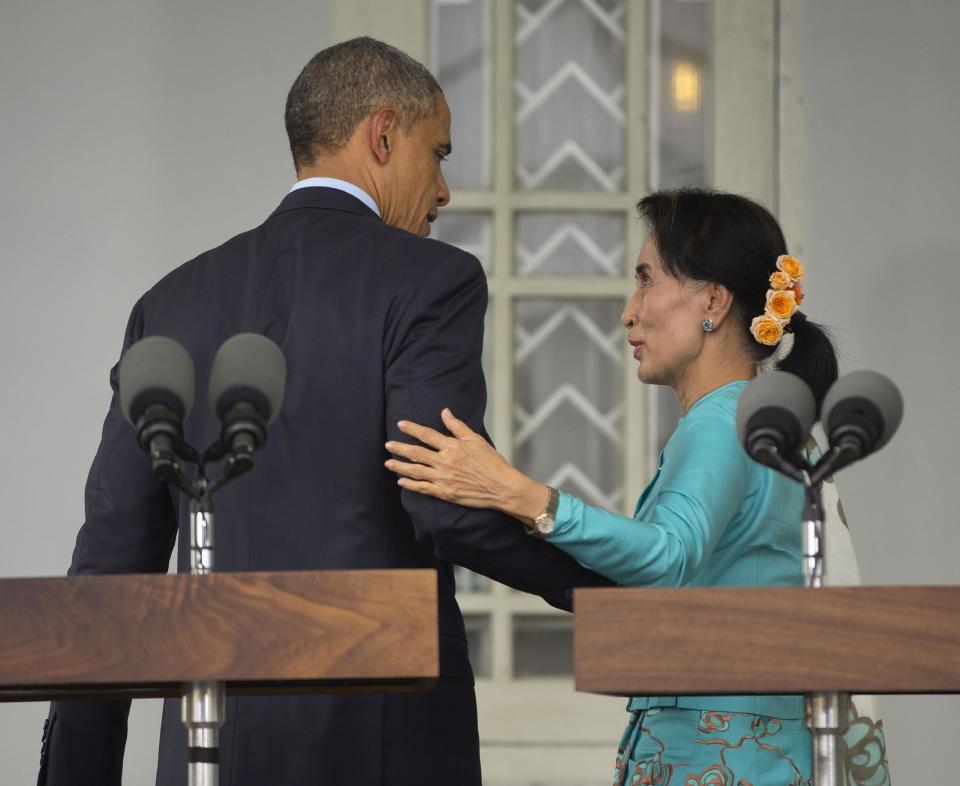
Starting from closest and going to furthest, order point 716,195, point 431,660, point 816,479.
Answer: point 431,660 → point 816,479 → point 716,195

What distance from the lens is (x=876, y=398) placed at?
1.73 metres

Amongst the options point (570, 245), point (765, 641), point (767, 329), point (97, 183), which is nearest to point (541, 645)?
point (570, 245)

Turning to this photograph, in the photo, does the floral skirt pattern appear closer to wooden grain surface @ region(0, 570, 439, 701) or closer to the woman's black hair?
the woman's black hair

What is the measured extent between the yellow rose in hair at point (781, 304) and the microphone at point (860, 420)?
700 mm

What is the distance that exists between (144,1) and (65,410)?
1153 millimetres

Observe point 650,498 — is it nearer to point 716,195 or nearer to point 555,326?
point 716,195

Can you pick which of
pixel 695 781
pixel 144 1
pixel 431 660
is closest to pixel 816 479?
pixel 431 660

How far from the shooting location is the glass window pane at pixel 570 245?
421 centimetres

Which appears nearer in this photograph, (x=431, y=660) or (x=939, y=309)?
(x=431, y=660)

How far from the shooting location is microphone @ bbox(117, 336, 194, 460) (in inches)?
65.7

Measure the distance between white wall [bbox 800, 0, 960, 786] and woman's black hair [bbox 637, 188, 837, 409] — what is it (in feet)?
5.26

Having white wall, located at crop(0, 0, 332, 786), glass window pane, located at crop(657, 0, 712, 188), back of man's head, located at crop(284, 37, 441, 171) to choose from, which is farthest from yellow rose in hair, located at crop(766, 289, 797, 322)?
white wall, located at crop(0, 0, 332, 786)

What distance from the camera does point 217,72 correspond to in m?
4.22

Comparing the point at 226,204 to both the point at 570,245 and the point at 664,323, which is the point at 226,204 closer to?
the point at 570,245
